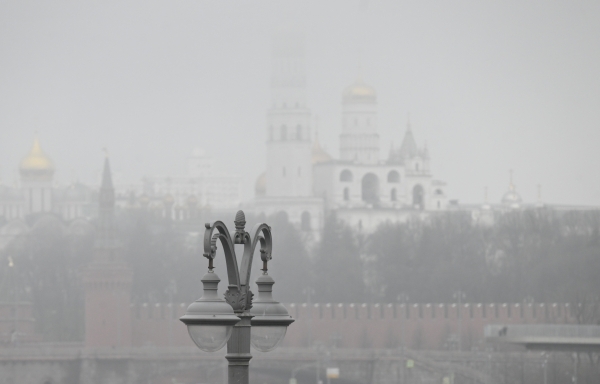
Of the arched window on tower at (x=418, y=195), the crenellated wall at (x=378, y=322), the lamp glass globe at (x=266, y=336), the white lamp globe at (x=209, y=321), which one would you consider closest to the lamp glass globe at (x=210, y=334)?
the white lamp globe at (x=209, y=321)

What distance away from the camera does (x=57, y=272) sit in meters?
84.4

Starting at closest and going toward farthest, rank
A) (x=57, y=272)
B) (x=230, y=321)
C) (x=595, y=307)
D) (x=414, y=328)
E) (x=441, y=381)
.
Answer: (x=230, y=321)
(x=441, y=381)
(x=595, y=307)
(x=414, y=328)
(x=57, y=272)

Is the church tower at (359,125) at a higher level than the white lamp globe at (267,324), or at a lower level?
higher

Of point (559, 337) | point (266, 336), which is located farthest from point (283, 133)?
point (266, 336)

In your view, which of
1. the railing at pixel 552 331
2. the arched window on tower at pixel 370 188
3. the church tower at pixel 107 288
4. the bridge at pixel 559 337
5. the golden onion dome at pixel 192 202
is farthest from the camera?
the arched window on tower at pixel 370 188

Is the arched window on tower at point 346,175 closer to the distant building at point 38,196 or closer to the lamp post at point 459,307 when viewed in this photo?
the distant building at point 38,196

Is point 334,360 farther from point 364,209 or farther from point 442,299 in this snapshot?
point 364,209

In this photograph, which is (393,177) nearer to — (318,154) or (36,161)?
(318,154)

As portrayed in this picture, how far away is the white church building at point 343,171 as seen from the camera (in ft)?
360

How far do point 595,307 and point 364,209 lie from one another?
150 feet

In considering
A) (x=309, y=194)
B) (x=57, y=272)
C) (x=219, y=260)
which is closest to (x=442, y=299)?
(x=219, y=260)

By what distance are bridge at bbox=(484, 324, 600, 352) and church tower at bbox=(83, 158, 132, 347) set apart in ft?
73.2

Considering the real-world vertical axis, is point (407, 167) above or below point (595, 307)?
above

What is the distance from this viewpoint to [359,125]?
12019 centimetres
